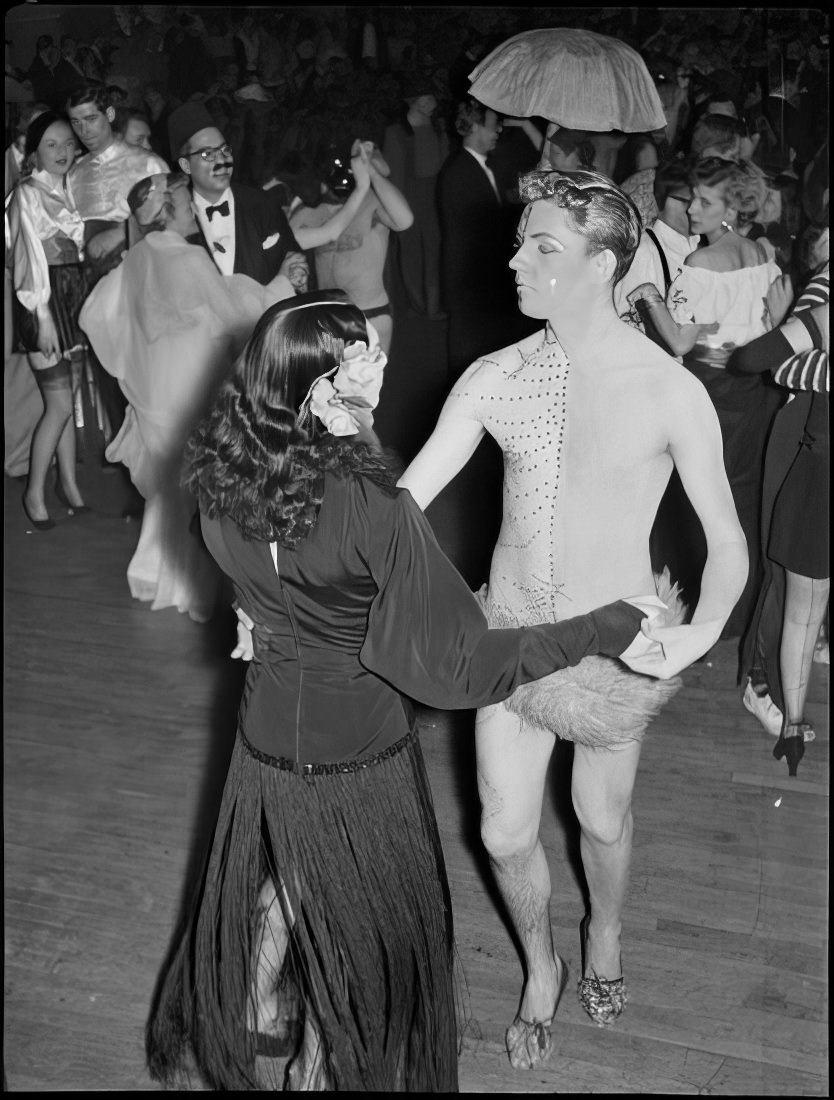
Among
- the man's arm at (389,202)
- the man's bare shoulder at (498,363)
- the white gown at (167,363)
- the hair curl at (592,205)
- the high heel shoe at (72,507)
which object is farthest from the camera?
the high heel shoe at (72,507)

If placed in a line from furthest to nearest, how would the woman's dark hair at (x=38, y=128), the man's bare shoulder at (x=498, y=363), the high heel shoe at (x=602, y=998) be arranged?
the woman's dark hair at (x=38, y=128), the high heel shoe at (x=602, y=998), the man's bare shoulder at (x=498, y=363)

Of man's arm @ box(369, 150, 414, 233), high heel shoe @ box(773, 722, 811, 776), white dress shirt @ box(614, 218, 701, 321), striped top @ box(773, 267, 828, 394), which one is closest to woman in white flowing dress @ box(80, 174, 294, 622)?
man's arm @ box(369, 150, 414, 233)

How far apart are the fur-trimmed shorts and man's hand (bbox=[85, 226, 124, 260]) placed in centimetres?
190

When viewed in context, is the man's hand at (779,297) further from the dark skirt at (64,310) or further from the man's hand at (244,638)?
the dark skirt at (64,310)

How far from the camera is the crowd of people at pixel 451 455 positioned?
219 centimetres

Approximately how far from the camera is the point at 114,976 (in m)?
2.83

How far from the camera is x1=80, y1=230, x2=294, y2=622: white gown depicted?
135 inches

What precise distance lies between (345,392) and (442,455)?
0.33 m

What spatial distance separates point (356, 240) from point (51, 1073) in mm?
1878

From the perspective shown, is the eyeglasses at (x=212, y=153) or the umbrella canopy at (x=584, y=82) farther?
the eyeglasses at (x=212, y=153)

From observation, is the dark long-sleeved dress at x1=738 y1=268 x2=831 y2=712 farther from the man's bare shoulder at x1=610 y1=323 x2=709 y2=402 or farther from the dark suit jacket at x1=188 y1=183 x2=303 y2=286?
the dark suit jacket at x1=188 y1=183 x2=303 y2=286

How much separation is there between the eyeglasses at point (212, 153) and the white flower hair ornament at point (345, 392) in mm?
1199

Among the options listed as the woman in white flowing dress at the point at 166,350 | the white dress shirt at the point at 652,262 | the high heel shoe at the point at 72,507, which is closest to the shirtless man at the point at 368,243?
the woman in white flowing dress at the point at 166,350

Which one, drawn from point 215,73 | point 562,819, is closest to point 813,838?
point 562,819
